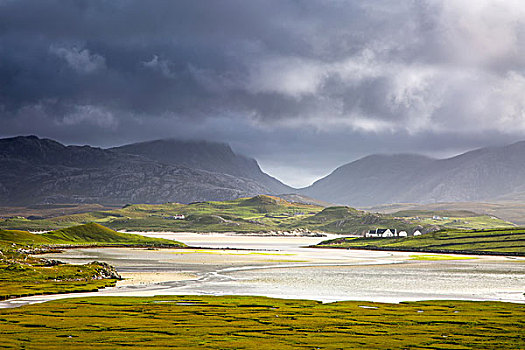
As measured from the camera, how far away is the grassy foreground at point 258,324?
47.6m

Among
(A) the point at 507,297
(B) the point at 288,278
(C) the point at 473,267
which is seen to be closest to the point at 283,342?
(A) the point at 507,297

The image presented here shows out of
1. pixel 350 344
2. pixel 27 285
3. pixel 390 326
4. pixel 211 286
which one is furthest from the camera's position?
pixel 211 286

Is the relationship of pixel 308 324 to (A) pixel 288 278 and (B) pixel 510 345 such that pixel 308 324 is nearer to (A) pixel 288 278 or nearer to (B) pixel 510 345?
(B) pixel 510 345

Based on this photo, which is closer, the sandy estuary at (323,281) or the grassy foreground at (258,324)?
the grassy foreground at (258,324)

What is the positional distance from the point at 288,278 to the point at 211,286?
71.9 ft

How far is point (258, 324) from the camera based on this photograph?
58125mm

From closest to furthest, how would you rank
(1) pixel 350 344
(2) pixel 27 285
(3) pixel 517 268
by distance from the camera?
(1) pixel 350 344 < (2) pixel 27 285 < (3) pixel 517 268

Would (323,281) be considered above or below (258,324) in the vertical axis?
below

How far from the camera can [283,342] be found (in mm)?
48562

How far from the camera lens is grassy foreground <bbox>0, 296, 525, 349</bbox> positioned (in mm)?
47594

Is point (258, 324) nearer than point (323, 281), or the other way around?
point (258, 324)

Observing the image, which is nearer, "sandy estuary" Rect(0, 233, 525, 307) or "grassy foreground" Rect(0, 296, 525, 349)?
"grassy foreground" Rect(0, 296, 525, 349)

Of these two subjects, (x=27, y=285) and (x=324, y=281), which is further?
(x=324, y=281)

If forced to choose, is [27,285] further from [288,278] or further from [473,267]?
[473,267]
